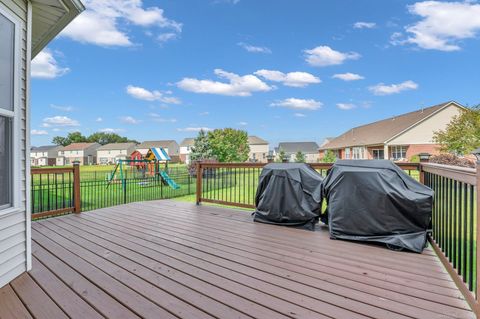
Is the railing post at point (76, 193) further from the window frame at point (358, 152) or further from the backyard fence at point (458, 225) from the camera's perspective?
the window frame at point (358, 152)

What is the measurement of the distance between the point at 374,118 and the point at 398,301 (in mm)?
32595

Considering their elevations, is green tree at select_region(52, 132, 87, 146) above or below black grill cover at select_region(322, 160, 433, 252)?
above

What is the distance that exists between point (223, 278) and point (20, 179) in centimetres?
189

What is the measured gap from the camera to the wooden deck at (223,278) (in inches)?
66.5

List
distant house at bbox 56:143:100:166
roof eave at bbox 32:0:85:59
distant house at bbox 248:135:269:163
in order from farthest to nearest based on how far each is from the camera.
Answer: distant house at bbox 56:143:100:166
distant house at bbox 248:135:269:163
roof eave at bbox 32:0:85:59

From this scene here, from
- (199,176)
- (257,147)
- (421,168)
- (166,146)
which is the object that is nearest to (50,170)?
(199,176)

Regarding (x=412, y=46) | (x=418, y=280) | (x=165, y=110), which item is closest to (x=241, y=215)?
(x=418, y=280)

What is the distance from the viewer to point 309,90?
32000 millimetres

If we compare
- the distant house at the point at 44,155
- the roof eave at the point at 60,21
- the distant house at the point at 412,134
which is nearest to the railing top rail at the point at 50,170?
the roof eave at the point at 60,21

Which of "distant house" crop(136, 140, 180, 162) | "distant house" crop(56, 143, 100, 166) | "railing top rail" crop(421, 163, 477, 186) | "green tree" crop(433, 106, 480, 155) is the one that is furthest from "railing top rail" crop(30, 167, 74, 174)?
"distant house" crop(56, 143, 100, 166)

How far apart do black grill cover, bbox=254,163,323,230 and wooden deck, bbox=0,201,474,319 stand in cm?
26

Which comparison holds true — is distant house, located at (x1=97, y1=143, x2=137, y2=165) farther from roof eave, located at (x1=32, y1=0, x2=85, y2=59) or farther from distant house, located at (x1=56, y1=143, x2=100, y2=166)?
roof eave, located at (x1=32, y1=0, x2=85, y2=59)

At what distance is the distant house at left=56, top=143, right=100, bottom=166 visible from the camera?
181 feet

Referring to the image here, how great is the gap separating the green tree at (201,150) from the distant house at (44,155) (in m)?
50.3
